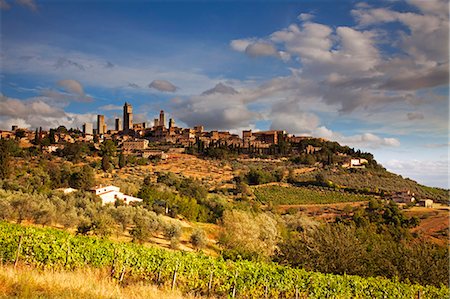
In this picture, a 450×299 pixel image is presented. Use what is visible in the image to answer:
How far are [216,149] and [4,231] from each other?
78704 millimetres

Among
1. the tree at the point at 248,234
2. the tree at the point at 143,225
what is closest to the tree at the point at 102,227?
the tree at the point at 143,225

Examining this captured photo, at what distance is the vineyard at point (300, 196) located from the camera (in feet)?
186

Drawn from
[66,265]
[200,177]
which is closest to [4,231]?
[66,265]

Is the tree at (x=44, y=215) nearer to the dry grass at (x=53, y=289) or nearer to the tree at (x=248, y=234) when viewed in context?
the tree at (x=248, y=234)

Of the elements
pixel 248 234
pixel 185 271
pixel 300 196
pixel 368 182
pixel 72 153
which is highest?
pixel 72 153

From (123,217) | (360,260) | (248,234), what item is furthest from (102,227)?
(360,260)

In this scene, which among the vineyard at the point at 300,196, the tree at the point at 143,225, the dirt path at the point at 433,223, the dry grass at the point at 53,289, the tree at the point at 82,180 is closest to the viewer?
the dry grass at the point at 53,289

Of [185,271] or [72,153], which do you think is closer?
[185,271]

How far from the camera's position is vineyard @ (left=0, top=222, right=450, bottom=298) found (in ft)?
42.7

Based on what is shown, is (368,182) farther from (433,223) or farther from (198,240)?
(198,240)

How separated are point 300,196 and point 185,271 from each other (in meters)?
47.0

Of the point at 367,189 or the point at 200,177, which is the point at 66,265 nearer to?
the point at 200,177

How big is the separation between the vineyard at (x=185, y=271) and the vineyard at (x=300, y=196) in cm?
4049

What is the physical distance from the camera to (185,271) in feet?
46.3
